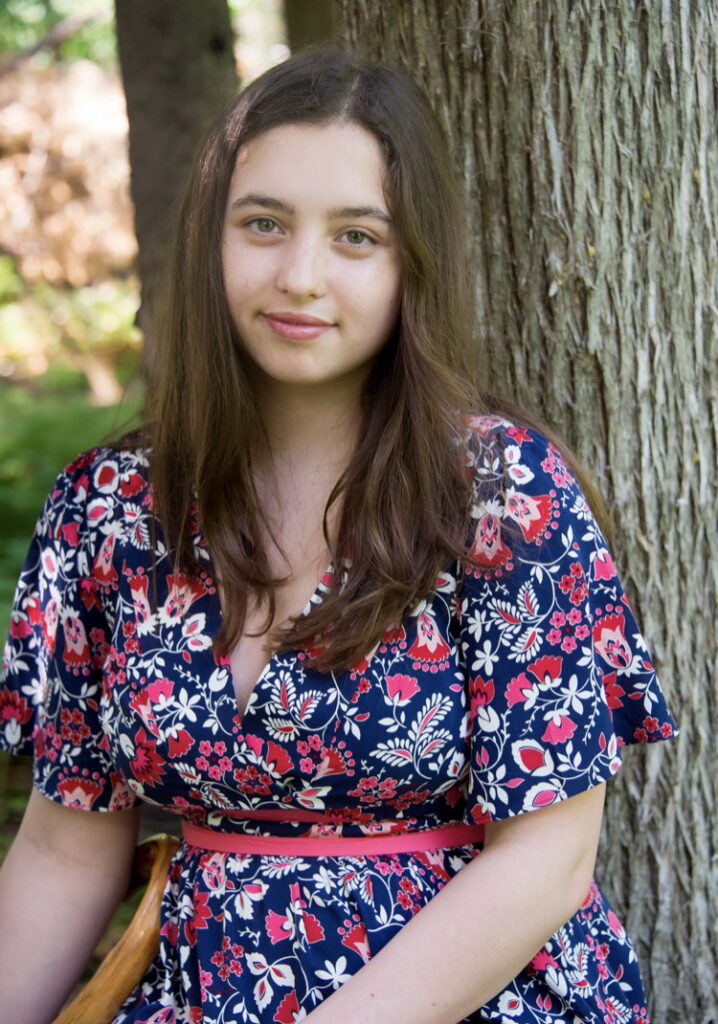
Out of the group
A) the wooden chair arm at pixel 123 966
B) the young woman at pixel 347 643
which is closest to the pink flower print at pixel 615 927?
the young woman at pixel 347 643

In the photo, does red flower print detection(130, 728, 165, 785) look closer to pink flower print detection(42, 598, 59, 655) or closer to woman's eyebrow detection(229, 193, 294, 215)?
pink flower print detection(42, 598, 59, 655)

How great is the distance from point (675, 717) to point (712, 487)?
1.46 feet

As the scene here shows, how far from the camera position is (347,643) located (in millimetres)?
1673

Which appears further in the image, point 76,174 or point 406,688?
point 76,174

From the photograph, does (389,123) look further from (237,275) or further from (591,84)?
(591,84)

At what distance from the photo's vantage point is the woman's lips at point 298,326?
1.71 m

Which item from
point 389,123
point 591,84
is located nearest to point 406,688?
point 389,123

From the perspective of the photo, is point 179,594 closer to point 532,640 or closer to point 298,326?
point 298,326

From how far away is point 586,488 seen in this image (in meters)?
1.92

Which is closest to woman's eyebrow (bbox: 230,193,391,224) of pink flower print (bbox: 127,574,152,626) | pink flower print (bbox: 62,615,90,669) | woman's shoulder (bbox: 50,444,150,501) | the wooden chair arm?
woman's shoulder (bbox: 50,444,150,501)

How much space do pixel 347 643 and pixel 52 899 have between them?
0.76 meters

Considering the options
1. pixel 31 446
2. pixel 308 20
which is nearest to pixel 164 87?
pixel 308 20

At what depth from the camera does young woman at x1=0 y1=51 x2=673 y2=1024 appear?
1.67m

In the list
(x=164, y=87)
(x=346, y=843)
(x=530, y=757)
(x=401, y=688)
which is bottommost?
(x=346, y=843)
